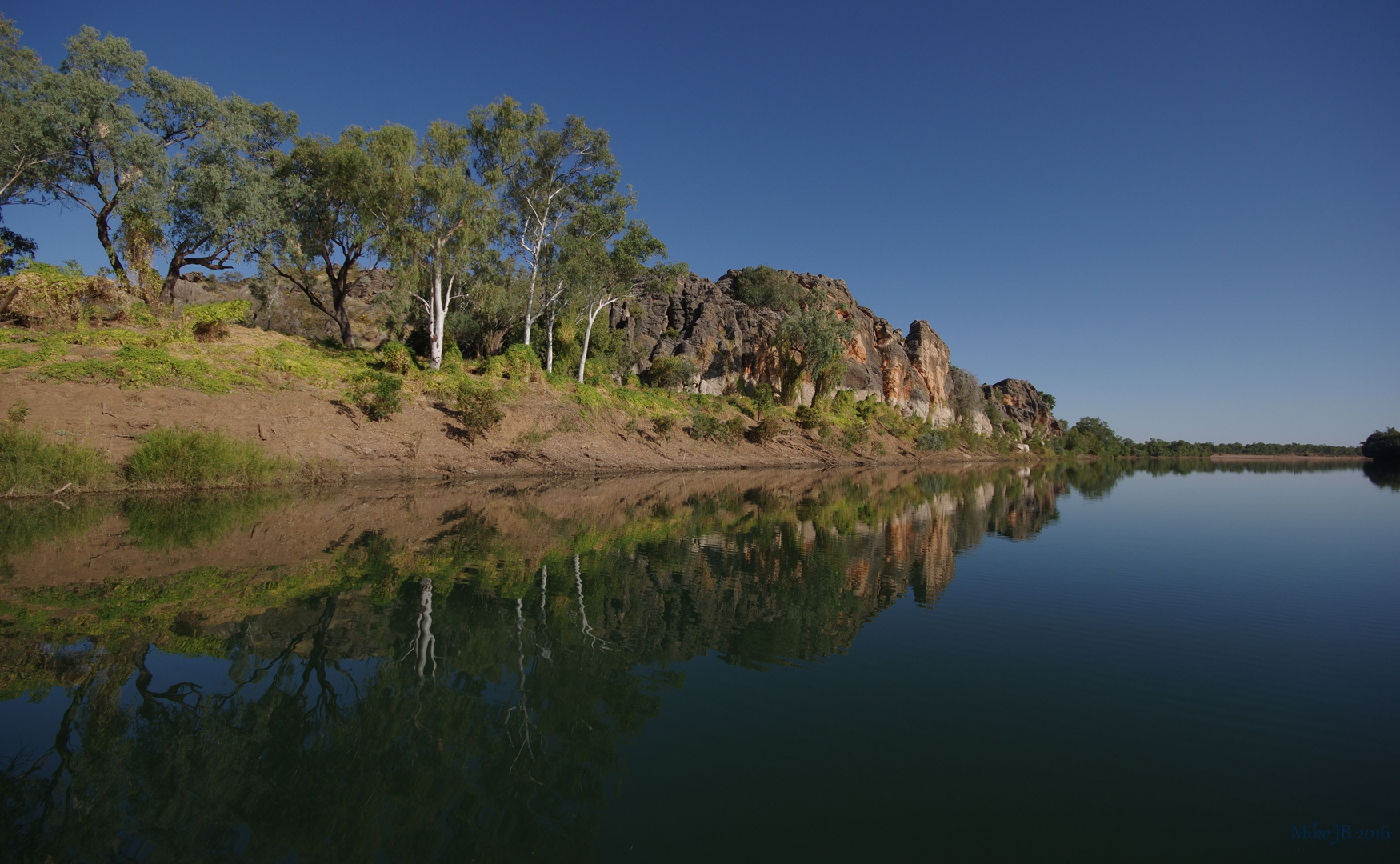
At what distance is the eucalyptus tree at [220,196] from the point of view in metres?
26.9

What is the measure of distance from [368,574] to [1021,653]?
10344 mm

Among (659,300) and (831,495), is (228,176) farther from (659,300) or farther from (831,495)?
(659,300)

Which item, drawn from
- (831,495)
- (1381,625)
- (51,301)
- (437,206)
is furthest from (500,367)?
(1381,625)

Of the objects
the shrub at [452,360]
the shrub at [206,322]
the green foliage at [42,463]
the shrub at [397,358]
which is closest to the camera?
the green foliage at [42,463]

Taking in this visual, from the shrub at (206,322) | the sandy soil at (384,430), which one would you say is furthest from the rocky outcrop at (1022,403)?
the shrub at (206,322)

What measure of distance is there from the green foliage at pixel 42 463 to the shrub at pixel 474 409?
13241 millimetres

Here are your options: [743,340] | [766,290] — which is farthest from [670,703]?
[766,290]

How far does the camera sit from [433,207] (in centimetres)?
3138

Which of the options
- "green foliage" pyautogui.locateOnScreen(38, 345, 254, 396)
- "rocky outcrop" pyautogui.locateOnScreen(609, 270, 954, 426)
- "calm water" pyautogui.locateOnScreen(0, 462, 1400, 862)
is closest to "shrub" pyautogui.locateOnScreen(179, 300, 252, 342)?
"green foliage" pyautogui.locateOnScreen(38, 345, 254, 396)

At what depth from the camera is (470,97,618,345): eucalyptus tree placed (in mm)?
33938

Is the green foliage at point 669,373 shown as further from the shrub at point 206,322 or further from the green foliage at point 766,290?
the shrub at point 206,322

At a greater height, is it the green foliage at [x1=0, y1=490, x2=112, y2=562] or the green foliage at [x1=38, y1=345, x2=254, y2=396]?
the green foliage at [x1=38, y1=345, x2=254, y2=396]

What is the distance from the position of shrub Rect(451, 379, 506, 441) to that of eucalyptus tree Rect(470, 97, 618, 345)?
313 inches

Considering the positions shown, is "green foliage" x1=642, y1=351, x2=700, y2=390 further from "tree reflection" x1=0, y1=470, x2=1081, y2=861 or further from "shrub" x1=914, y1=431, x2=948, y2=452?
"tree reflection" x1=0, y1=470, x2=1081, y2=861
